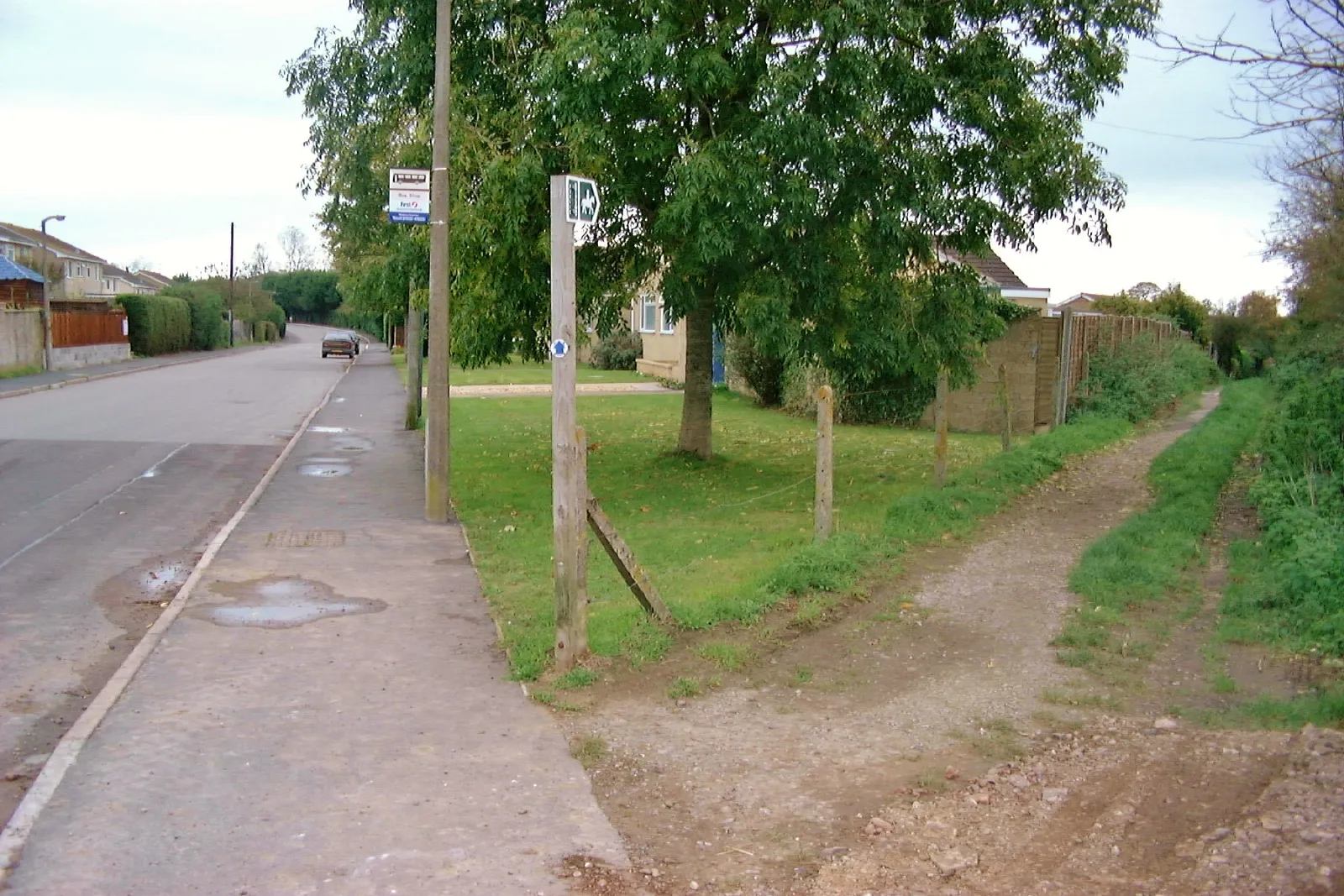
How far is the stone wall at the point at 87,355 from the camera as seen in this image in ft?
136

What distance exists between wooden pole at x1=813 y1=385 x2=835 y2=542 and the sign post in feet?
10.2

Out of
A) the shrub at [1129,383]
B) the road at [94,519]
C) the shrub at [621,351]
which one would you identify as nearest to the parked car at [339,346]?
the shrub at [621,351]

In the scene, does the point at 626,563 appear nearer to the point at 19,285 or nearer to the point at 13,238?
the point at 19,285

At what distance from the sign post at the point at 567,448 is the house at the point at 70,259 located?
77.9m

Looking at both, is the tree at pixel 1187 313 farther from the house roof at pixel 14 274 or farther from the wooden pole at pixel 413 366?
the house roof at pixel 14 274

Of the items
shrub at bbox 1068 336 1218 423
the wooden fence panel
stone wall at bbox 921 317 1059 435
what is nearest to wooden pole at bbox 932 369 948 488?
stone wall at bbox 921 317 1059 435

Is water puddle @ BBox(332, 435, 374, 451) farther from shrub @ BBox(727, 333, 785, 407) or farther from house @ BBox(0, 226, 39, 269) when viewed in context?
house @ BBox(0, 226, 39, 269)

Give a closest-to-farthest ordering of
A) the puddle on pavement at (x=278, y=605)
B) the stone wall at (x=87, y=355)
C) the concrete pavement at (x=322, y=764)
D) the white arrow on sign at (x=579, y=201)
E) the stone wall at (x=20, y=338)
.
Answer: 1. the concrete pavement at (x=322, y=764)
2. the white arrow on sign at (x=579, y=201)
3. the puddle on pavement at (x=278, y=605)
4. the stone wall at (x=20, y=338)
5. the stone wall at (x=87, y=355)

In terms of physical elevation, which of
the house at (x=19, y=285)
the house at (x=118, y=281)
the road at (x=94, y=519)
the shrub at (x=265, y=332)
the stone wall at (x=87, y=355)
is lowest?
the road at (x=94, y=519)

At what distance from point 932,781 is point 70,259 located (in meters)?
98.3

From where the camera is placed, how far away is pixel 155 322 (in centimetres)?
5469

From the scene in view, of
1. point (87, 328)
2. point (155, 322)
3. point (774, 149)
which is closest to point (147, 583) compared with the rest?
point (774, 149)

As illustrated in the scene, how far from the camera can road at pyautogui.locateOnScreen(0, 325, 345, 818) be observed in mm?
7387

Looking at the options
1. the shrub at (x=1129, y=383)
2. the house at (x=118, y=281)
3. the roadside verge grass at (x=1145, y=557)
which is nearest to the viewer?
the roadside verge grass at (x=1145, y=557)
